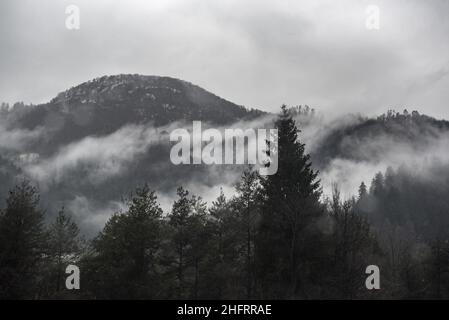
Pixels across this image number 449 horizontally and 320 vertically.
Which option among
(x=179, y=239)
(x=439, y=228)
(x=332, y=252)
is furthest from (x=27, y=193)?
(x=439, y=228)

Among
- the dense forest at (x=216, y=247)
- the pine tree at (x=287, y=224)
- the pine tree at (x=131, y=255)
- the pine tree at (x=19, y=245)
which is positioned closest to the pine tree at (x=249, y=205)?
the dense forest at (x=216, y=247)

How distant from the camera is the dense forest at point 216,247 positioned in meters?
29.0

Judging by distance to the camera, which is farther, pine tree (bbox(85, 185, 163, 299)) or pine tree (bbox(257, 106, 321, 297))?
pine tree (bbox(257, 106, 321, 297))

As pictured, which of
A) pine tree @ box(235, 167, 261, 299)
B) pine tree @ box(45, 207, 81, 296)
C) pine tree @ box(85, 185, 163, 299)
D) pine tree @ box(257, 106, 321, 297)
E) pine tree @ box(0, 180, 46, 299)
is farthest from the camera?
pine tree @ box(45, 207, 81, 296)

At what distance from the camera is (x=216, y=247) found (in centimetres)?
3609

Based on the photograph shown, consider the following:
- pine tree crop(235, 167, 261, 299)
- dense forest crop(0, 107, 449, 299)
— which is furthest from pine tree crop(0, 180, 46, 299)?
pine tree crop(235, 167, 261, 299)

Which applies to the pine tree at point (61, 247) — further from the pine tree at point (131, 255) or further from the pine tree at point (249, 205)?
the pine tree at point (249, 205)

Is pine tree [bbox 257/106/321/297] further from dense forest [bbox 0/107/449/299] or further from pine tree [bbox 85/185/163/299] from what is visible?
pine tree [bbox 85/185/163/299]

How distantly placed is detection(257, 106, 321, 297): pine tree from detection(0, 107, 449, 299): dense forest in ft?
0.24

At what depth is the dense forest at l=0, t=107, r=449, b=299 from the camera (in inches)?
1141

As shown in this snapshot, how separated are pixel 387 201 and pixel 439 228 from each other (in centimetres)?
2036

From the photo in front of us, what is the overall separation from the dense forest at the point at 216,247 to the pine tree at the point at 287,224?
7 cm

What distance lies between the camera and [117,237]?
32531 mm
